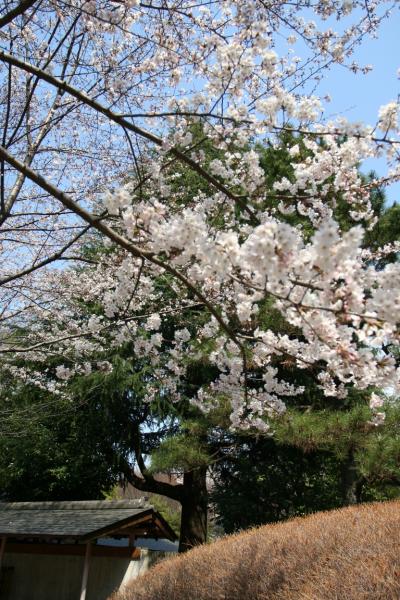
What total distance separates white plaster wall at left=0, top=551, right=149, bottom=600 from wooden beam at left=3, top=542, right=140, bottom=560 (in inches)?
9.3

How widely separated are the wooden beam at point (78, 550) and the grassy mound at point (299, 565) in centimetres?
412

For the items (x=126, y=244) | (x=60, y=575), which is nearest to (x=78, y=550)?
(x=60, y=575)

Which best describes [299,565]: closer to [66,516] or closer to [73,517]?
[73,517]

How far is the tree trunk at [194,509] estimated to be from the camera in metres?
12.5

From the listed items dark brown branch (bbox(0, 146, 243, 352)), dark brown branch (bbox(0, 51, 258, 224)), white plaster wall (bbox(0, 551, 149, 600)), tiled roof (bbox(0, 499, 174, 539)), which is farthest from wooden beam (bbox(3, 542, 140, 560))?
dark brown branch (bbox(0, 51, 258, 224))

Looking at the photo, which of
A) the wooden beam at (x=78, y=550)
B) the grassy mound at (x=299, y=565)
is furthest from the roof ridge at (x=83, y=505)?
the grassy mound at (x=299, y=565)

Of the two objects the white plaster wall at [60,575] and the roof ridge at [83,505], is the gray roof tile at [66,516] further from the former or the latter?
the white plaster wall at [60,575]

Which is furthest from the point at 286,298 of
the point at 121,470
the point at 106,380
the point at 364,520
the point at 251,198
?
the point at 121,470

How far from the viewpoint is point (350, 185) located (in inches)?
146

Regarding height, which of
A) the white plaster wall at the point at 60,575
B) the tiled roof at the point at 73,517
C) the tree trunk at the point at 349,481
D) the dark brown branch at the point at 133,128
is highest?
the dark brown branch at the point at 133,128

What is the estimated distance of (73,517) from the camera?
11.0 metres

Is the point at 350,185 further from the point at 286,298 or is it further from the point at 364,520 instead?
the point at 364,520

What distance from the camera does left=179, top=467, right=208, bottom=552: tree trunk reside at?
41.1 ft

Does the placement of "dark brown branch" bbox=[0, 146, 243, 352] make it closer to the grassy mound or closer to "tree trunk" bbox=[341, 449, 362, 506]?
the grassy mound
